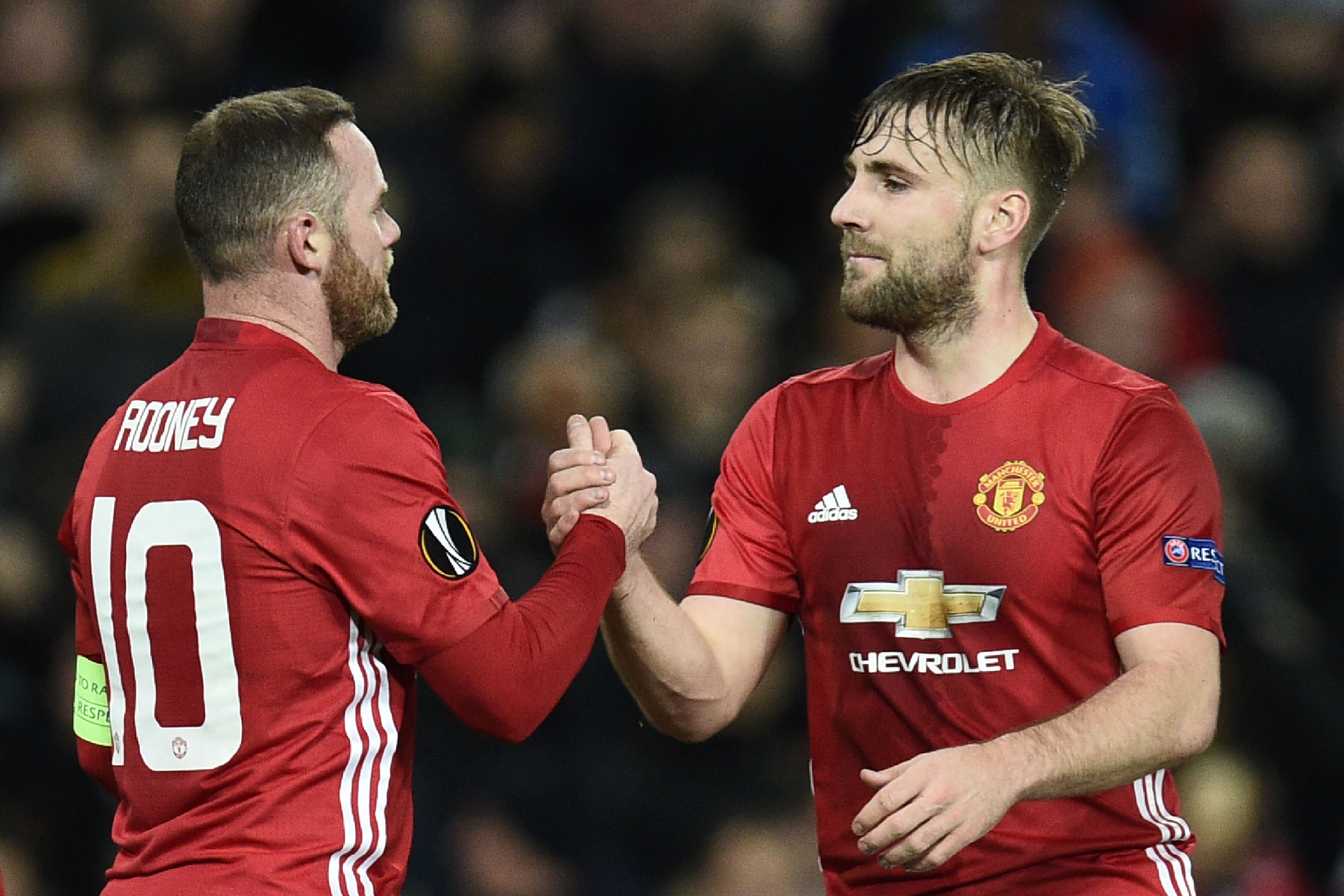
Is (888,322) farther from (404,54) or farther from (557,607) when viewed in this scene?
(404,54)

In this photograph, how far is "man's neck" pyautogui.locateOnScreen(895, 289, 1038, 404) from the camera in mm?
4156

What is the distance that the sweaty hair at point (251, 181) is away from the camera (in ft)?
12.0

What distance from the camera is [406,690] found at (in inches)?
145

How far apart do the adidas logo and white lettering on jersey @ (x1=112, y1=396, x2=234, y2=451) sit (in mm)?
1263

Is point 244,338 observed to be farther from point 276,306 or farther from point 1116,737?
point 1116,737

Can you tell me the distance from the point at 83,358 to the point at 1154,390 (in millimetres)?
4405

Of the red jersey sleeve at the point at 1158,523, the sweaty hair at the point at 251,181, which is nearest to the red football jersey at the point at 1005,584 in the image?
the red jersey sleeve at the point at 1158,523

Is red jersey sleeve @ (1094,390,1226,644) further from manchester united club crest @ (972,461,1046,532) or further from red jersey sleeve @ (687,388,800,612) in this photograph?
red jersey sleeve @ (687,388,800,612)

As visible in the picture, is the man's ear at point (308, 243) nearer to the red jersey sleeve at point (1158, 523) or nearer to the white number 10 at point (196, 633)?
the white number 10 at point (196, 633)

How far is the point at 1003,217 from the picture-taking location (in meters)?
4.19

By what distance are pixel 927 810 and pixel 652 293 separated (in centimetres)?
501

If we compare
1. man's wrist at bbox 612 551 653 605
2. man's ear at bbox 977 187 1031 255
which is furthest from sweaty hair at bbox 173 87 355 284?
man's ear at bbox 977 187 1031 255

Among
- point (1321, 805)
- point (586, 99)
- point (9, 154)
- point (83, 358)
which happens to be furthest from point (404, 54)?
point (1321, 805)

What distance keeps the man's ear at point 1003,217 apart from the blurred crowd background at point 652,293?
2.87 m
